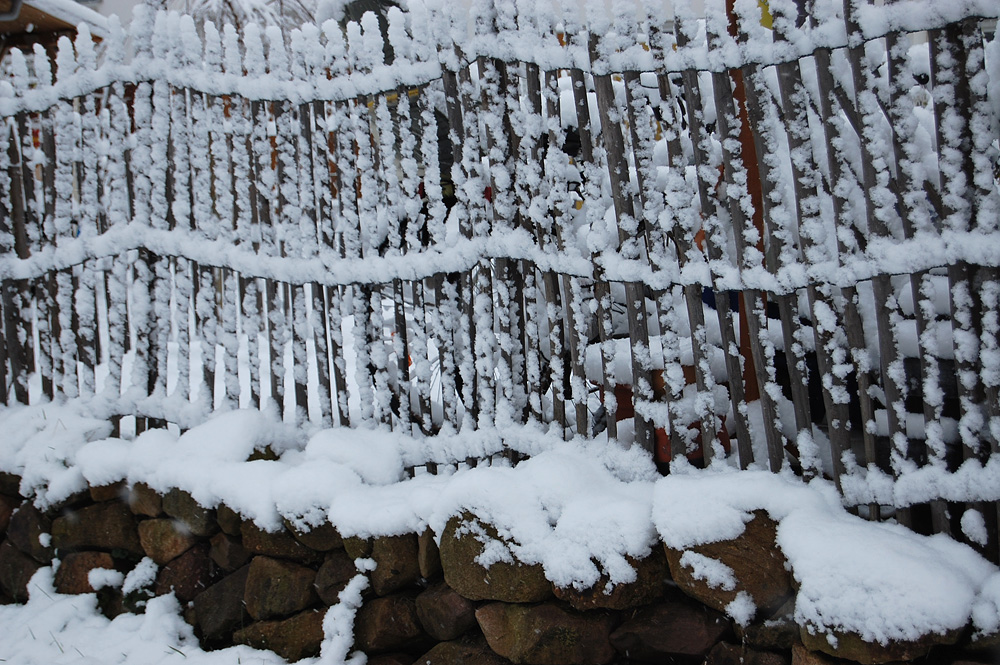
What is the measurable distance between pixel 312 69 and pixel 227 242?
2.91 ft

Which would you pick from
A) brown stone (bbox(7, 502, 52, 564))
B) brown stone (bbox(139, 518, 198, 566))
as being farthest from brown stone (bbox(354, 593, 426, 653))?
brown stone (bbox(7, 502, 52, 564))

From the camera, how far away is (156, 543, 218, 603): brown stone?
301 centimetres

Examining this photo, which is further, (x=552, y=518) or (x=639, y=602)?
(x=552, y=518)

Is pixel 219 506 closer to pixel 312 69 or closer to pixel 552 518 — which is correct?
pixel 552 518

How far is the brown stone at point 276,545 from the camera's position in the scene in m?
2.72

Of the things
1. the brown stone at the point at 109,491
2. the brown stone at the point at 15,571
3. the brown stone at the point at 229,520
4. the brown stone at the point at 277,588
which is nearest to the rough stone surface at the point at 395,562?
the brown stone at the point at 277,588

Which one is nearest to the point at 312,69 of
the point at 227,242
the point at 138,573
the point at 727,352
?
the point at 227,242

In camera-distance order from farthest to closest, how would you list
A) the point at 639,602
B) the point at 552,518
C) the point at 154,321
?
the point at 154,321, the point at 552,518, the point at 639,602

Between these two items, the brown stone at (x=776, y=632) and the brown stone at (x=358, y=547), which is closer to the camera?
the brown stone at (x=776, y=632)

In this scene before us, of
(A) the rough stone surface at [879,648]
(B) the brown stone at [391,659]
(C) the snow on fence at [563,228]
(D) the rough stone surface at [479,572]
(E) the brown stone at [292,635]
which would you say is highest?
(C) the snow on fence at [563,228]

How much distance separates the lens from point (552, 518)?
225cm

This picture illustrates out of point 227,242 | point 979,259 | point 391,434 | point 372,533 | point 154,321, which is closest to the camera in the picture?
point 979,259

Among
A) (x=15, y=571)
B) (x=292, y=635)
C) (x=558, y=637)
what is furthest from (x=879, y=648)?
(x=15, y=571)

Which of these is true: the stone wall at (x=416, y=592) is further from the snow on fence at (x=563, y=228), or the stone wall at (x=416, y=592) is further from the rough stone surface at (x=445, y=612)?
the snow on fence at (x=563, y=228)
